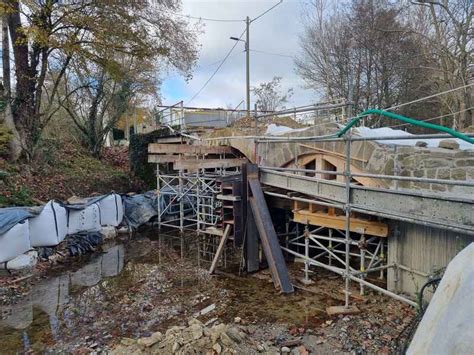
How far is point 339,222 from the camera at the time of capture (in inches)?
266

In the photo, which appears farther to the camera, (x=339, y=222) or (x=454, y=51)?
(x=454, y=51)

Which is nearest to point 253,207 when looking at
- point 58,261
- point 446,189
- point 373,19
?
point 446,189

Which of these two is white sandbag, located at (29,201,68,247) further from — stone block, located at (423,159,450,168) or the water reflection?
stone block, located at (423,159,450,168)

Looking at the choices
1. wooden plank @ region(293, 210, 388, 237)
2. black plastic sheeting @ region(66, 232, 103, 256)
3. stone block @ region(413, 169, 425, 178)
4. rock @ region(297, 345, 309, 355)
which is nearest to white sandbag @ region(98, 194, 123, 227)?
black plastic sheeting @ region(66, 232, 103, 256)

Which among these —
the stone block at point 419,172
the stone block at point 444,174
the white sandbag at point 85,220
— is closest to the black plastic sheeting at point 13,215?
the white sandbag at point 85,220

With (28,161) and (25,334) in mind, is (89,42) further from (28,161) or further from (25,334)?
(25,334)

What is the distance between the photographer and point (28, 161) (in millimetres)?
13211

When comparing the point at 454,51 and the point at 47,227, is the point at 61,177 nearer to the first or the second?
the point at 47,227

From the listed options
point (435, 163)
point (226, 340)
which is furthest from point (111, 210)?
point (435, 163)

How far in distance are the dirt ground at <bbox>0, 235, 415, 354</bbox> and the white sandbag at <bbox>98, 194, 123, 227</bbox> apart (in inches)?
126

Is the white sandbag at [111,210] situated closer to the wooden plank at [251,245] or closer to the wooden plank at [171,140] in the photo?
the wooden plank at [171,140]

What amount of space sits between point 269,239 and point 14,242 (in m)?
5.95

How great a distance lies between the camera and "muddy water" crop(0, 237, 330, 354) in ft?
17.9

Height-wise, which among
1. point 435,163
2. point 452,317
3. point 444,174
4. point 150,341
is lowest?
point 150,341
